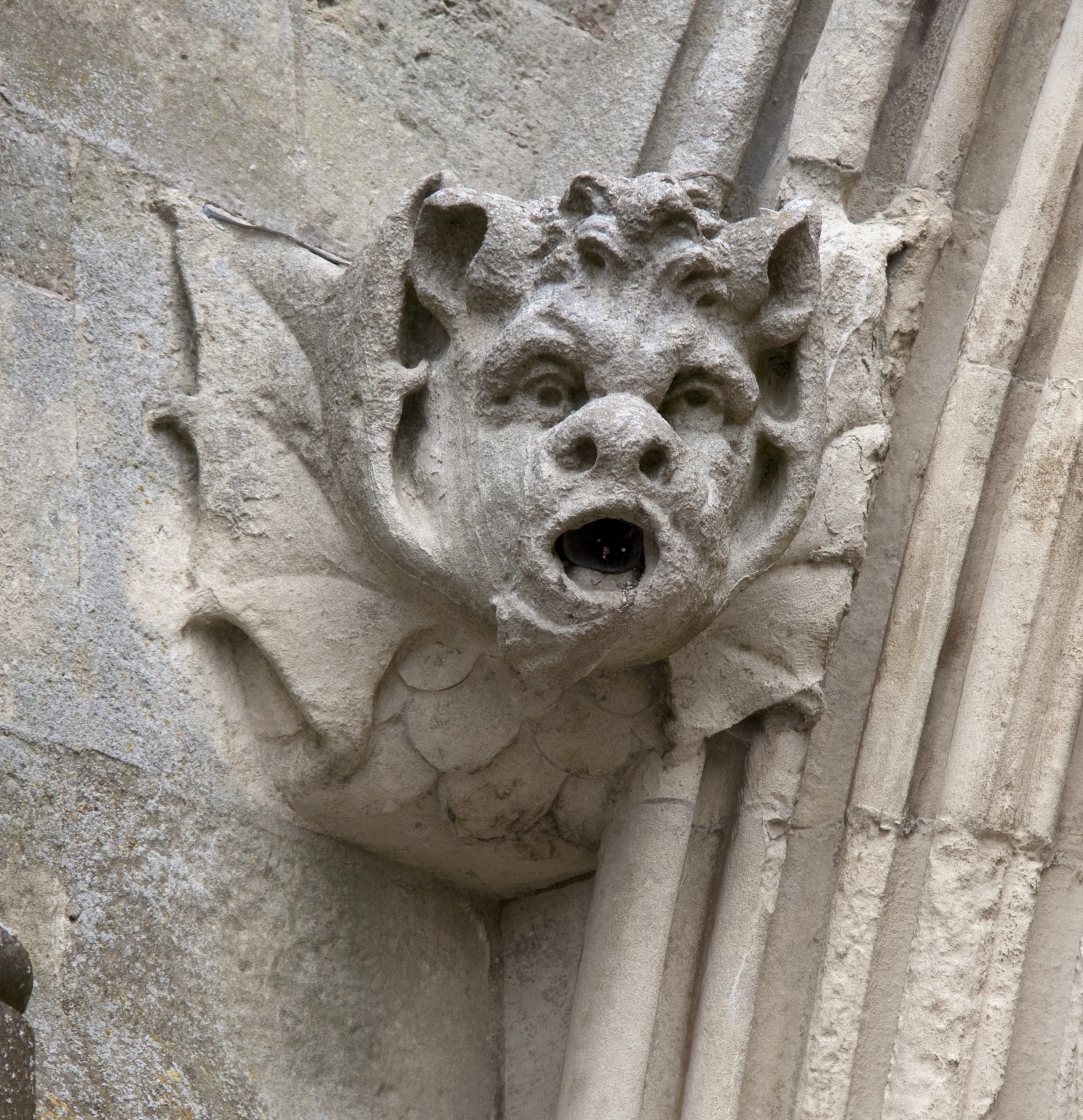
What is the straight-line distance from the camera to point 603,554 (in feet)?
5.62

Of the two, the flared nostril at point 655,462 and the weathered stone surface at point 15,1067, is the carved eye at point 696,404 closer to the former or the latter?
the flared nostril at point 655,462

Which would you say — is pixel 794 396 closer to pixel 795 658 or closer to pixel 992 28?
pixel 795 658

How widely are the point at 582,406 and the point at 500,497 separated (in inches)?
4.5

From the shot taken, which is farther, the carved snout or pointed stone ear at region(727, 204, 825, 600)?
pointed stone ear at region(727, 204, 825, 600)

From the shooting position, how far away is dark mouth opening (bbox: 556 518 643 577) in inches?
67.1

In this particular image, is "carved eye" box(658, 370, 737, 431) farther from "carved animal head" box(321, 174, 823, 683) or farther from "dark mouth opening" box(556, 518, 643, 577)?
"dark mouth opening" box(556, 518, 643, 577)

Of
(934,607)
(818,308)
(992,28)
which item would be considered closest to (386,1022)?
(934,607)

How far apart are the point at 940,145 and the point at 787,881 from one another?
91cm

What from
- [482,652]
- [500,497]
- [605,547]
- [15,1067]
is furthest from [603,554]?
[15,1067]

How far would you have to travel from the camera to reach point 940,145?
2229mm

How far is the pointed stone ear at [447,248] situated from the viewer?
1.82 metres

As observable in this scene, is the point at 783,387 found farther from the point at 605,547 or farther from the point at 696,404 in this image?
the point at 605,547

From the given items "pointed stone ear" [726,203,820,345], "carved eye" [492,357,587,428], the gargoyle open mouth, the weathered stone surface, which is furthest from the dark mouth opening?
the weathered stone surface

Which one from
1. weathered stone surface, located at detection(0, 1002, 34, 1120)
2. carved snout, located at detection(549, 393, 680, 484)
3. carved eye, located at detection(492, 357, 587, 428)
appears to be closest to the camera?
weathered stone surface, located at detection(0, 1002, 34, 1120)
